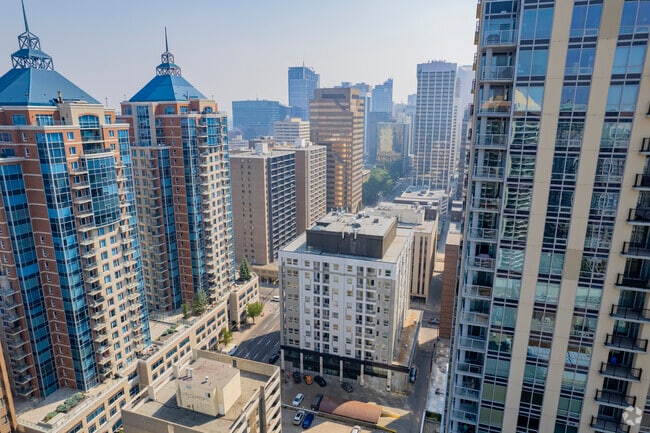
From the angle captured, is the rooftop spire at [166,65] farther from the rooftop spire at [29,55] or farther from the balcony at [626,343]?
the balcony at [626,343]

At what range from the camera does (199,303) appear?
310ft

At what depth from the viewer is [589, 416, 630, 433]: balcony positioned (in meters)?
36.2

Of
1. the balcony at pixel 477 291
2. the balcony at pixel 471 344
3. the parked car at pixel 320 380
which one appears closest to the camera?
the balcony at pixel 477 291

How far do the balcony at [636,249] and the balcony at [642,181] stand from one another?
15.5ft

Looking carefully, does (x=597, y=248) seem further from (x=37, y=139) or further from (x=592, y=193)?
(x=37, y=139)

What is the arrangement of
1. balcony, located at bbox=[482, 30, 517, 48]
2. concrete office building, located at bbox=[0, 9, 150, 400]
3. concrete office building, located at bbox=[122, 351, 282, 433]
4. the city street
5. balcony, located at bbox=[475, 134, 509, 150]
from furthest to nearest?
1. the city street
2. concrete office building, located at bbox=[0, 9, 150, 400]
3. concrete office building, located at bbox=[122, 351, 282, 433]
4. balcony, located at bbox=[475, 134, 509, 150]
5. balcony, located at bbox=[482, 30, 517, 48]

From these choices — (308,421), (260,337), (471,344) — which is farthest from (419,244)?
(471,344)

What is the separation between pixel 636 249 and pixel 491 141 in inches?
565

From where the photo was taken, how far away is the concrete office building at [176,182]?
297 ft

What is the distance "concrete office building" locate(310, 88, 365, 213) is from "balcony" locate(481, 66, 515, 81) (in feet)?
524

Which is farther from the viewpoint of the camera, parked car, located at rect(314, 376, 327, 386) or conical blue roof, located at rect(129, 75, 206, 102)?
conical blue roof, located at rect(129, 75, 206, 102)

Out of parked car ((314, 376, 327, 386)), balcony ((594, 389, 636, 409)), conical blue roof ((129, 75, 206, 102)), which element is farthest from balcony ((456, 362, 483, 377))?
conical blue roof ((129, 75, 206, 102))

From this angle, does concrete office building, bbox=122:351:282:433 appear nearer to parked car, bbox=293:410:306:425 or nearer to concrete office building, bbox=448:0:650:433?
parked car, bbox=293:410:306:425

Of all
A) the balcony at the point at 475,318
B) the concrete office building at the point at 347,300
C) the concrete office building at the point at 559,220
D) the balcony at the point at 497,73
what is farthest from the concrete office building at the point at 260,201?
the balcony at the point at 497,73
